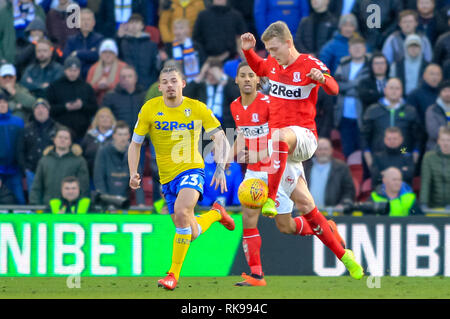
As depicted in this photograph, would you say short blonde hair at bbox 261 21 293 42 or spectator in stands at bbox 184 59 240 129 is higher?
short blonde hair at bbox 261 21 293 42

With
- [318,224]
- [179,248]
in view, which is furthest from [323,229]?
[179,248]

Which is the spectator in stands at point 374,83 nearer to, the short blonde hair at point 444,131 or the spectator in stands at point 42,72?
the short blonde hair at point 444,131

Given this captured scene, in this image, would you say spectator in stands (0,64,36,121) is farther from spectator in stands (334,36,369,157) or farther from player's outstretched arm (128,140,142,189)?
player's outstretched arm (128,140,142,189)

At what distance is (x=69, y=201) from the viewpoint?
504 inches

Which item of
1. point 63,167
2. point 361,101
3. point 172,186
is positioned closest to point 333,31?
point 361,101

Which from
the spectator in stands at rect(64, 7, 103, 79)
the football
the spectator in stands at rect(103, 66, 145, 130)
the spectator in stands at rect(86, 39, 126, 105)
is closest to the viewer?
the football

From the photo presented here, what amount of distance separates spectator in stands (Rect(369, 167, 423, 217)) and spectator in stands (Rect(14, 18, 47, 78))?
6.19 metres

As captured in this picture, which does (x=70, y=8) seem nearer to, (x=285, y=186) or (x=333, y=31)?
(x=333, y=31)

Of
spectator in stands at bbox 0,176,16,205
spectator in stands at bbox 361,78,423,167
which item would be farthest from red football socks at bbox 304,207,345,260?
spectator in stands at bbox 0,176,16,205

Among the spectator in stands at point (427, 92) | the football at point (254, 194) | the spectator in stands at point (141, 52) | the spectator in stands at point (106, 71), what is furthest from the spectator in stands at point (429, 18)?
the football at point (254, 194)

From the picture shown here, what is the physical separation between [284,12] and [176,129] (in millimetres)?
5571

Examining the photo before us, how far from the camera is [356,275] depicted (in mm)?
10109

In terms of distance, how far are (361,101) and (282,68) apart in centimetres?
444

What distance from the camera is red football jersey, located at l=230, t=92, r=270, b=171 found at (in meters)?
10.9
